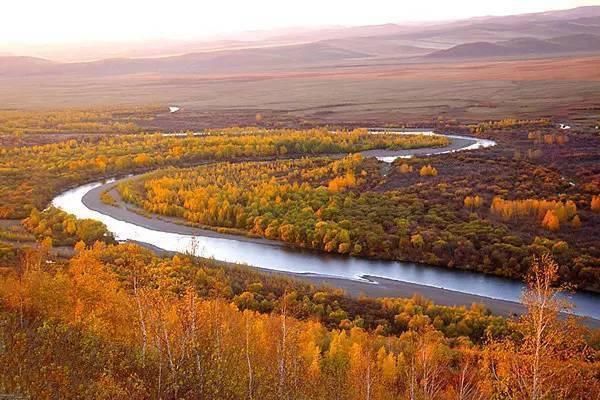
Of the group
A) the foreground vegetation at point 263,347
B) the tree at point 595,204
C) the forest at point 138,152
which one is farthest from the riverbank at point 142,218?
the tree at point 595,204

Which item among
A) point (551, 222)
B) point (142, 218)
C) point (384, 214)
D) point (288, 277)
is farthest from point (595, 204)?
point (142, 218)

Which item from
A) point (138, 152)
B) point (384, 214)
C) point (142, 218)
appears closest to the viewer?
point (384, 214)

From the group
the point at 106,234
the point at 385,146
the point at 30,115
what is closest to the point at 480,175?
the point at 385,146

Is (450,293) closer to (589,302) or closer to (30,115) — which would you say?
(589,302)

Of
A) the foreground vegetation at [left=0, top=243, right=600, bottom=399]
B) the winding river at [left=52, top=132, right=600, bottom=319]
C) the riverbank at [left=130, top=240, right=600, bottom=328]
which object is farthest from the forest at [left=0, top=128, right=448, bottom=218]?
the foreground vegetation at [left=0, top=243, right=600, bottom=399]

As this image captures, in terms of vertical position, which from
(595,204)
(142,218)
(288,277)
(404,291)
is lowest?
(142,218)

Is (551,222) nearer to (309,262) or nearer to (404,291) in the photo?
(404,291)
